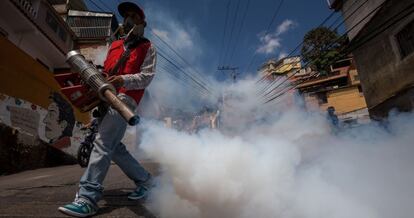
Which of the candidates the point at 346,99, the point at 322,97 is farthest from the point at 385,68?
the point at 322,97

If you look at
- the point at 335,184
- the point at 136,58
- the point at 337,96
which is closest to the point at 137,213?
the point at 136,58

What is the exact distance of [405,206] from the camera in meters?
2.06

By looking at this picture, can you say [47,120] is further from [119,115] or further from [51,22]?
[119,115]

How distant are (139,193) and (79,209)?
781 millimetres

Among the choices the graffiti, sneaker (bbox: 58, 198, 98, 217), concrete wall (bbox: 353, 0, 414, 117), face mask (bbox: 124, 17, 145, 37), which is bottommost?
sneaker (bbox: 58, 198, 98, 217)

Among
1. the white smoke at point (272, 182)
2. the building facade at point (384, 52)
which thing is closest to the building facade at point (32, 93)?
the white smoke at point (272, 182)

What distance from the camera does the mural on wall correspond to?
8.45 meters

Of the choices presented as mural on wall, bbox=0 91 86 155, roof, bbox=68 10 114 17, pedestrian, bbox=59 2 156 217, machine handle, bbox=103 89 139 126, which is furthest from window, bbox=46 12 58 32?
machine handle, bbox=103 89 139 126

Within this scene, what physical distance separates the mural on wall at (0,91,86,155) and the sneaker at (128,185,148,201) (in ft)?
19.8

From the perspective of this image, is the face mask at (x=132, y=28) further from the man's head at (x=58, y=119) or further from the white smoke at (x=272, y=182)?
the man's head at (x=58, y=119)

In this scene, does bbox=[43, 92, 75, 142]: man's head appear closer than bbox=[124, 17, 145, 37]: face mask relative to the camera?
No

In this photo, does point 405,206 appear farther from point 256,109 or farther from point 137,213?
point 256,109

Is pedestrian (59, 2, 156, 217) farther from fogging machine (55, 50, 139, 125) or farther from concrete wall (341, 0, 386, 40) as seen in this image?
concrete wall (341, 0, 386, 40)

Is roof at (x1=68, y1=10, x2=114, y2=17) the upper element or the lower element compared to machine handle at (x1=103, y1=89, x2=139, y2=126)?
upper
